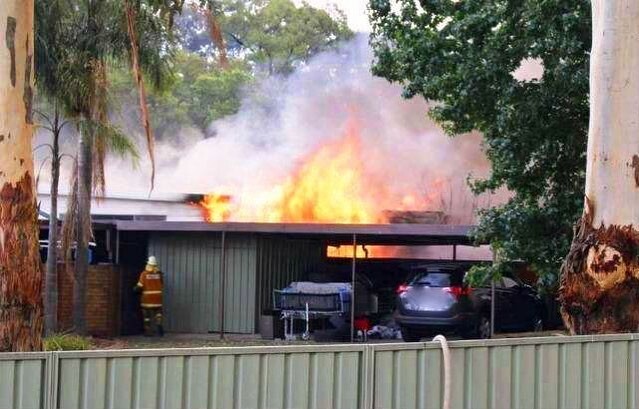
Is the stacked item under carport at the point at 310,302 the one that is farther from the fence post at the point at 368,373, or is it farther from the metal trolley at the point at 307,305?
the fence post at the point at 368,373

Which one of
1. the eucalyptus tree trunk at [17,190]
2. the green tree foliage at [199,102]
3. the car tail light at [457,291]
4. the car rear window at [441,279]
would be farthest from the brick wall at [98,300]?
the green tree foliage at [199,102]

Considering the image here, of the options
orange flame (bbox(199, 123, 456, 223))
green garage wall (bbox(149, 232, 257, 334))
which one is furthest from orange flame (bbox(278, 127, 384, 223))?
green garage wall (bbox(149, 232, 257, 334))

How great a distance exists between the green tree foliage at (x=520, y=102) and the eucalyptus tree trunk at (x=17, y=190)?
6.68 m

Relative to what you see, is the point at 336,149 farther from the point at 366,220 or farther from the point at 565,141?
the point at 565,141

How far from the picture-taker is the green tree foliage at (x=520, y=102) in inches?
509

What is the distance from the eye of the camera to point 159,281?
19984 millimetres

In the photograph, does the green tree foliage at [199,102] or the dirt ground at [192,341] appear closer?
the dirt ground at [192,341]

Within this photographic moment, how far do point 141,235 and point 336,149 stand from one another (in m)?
9.47

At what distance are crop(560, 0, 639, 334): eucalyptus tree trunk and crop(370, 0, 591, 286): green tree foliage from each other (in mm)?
4591

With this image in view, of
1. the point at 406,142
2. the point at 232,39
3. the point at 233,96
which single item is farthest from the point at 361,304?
the point at 232,39

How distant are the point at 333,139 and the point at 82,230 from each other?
534 inches

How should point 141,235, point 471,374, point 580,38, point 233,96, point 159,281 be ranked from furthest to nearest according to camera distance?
point 233,96 < point 141,235 < point 159,281 < point 580,38 < point 471,374

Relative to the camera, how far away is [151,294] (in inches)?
786

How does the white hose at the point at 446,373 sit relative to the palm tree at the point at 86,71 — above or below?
below
